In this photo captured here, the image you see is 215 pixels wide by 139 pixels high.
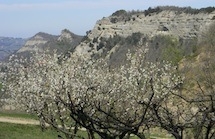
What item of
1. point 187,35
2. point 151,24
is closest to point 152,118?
point 187,35

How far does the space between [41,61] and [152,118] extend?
42.5 feet

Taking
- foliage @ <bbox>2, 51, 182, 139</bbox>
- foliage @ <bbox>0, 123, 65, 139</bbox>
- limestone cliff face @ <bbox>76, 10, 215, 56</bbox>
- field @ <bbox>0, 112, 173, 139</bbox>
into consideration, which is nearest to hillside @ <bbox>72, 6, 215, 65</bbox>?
limestone cliff face @ <bbox>76, 10, 215, 56</bbox>

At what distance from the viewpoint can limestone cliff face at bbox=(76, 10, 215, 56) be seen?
146m

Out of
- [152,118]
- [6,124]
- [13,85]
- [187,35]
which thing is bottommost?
[187,35]

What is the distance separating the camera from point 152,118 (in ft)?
11.2

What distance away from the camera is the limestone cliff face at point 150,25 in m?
146

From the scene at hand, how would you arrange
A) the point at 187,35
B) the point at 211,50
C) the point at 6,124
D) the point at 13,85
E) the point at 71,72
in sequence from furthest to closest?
the point at 187,35 < the point at 211,50 < the point at 6,124 < the point at 13,85 < the point at 71,72

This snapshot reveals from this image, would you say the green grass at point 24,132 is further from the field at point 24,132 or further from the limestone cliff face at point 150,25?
the limestone cliff face at point 150,25

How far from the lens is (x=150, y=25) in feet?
531

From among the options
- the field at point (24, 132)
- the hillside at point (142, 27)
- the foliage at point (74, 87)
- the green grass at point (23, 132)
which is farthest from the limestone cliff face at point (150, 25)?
the foliage at point (74, 87)

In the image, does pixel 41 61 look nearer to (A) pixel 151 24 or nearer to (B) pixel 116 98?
(B) pixel 116 98

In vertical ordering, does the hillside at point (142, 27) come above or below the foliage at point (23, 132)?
below

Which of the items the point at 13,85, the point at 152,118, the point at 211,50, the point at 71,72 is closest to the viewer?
the point at 152,118

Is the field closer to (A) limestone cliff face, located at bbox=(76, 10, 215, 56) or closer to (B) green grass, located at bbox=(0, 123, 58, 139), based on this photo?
(B) green grass, located at bbox=(0, 123, 58, 139)
